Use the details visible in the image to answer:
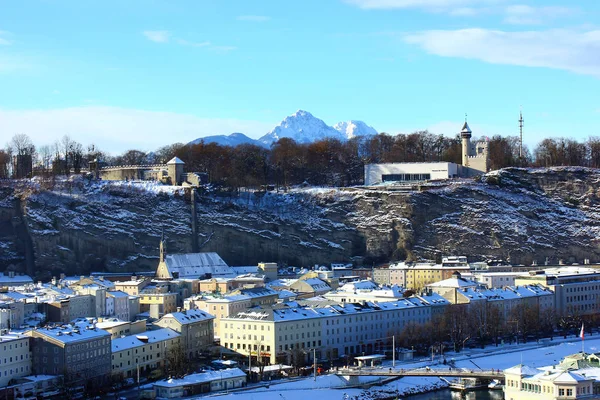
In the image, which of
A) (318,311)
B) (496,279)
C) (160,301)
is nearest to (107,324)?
(318,311)

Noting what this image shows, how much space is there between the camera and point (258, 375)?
65.3 m

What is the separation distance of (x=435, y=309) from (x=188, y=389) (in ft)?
93.0

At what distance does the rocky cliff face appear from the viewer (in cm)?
11250

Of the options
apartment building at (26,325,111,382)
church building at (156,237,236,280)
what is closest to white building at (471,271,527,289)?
church building at (156,237,236,280)

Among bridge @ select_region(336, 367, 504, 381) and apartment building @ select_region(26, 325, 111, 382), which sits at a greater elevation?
apartment building @ select_region(26, 325, 111, 382)

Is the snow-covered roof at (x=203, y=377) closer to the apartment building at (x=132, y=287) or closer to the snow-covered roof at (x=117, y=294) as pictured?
the snow-covered roof at (x=117, y=294)

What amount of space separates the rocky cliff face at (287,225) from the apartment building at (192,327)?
37.0m

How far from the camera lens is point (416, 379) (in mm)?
65000

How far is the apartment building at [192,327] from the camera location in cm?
7256

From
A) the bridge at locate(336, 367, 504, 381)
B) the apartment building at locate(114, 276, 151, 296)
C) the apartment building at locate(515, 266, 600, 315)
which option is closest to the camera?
the bridge at locate(336, 367, 504, 381)

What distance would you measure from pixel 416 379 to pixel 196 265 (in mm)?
44520

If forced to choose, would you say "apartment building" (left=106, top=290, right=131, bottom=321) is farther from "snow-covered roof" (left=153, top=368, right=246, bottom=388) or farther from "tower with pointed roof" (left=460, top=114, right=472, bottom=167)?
"tower with pointed roof" (left=460, top=114, right=472, bottom=167)

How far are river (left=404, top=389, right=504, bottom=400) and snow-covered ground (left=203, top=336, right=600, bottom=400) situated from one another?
78 cm

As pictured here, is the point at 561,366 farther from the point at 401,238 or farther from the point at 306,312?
the point at 401,238
